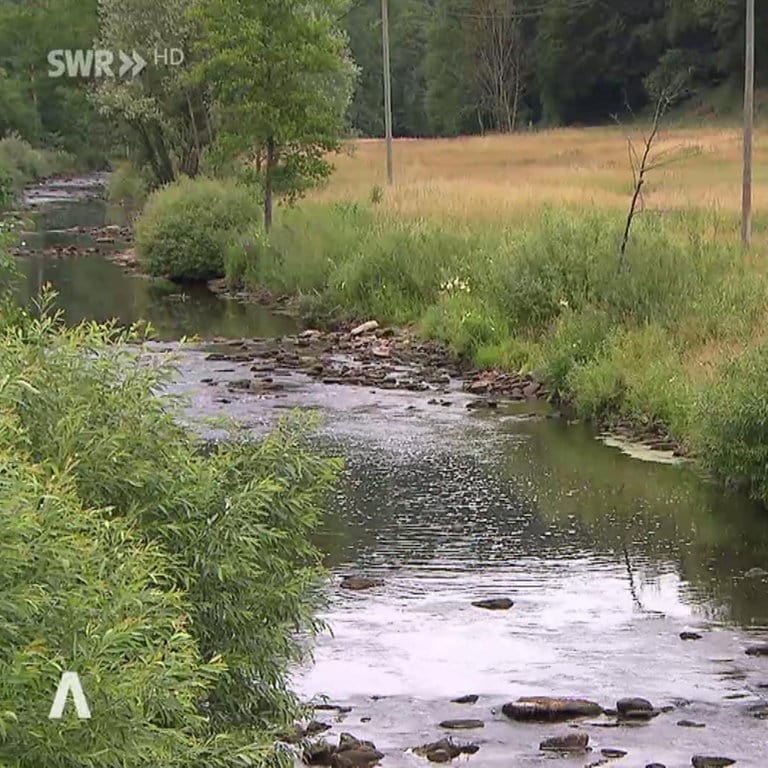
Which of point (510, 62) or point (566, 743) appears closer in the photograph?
point (566, 743)

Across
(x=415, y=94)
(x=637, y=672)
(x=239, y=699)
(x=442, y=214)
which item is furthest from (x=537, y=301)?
(x=415, y=94)

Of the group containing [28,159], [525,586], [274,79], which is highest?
[274,79]

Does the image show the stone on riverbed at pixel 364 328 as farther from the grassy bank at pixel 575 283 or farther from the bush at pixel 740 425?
the bush at pixel 740 425

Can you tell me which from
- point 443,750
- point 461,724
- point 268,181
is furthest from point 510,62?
point 443,750

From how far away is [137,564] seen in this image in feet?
17.7

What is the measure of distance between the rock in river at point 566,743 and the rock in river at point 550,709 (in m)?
0.34

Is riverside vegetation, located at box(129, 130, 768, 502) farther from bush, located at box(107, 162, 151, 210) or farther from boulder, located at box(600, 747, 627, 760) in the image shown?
bush, located at box(107, 162, 151, 210)

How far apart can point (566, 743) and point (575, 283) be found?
13.2 metres

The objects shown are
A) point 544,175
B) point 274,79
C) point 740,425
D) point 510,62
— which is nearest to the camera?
point 740,425

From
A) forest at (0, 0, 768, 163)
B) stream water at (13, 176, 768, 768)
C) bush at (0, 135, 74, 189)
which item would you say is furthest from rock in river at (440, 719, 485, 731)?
bush at (0, 135, 74, 189)

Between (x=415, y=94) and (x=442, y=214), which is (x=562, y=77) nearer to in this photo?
(x=415, y=94)

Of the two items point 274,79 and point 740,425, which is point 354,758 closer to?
point 740,425

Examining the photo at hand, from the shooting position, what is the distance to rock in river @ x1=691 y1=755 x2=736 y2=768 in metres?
8.20

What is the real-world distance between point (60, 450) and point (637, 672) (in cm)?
497
